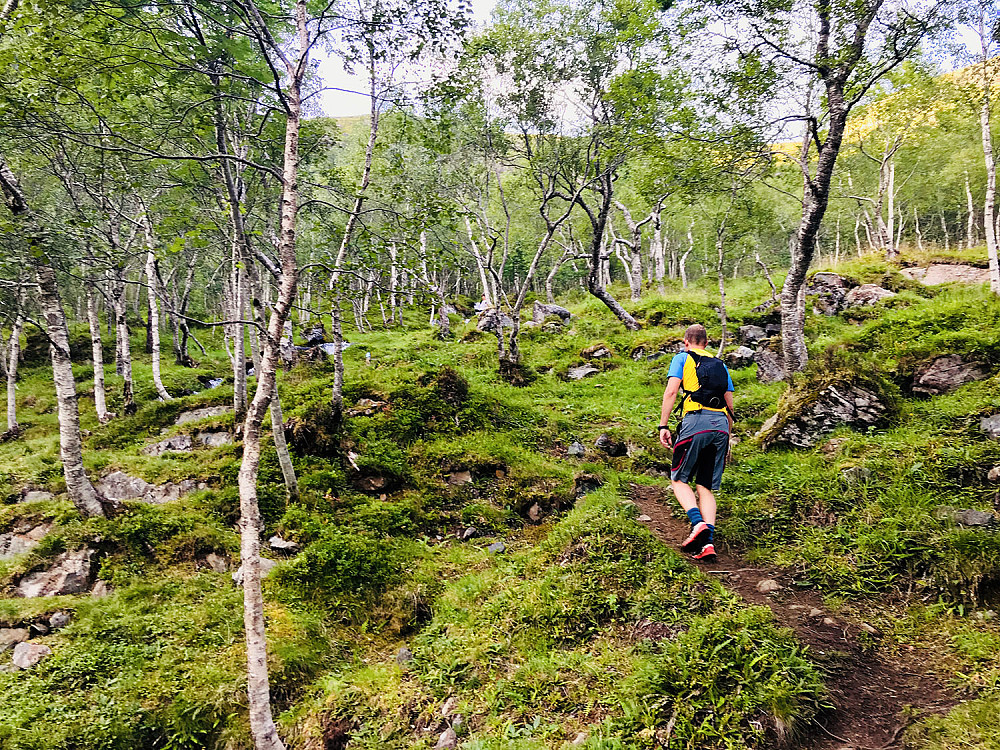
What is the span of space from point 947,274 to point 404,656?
29520 millimetres

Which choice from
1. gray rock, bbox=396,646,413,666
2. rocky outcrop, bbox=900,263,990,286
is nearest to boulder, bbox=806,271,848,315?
Result: rocky outcrop, bbox=900,263,990,286

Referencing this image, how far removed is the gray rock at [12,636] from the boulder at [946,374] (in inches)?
608

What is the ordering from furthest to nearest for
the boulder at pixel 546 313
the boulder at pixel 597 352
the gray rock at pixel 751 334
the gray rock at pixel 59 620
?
the boulder at pixel 546 313
the boulder at pixel 597 352
the gray rock at pixel 751 334
the gray rock at pixel 59 620

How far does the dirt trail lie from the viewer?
347 centimetres

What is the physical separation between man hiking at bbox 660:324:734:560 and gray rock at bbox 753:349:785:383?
33.3ft

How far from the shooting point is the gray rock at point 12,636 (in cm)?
618

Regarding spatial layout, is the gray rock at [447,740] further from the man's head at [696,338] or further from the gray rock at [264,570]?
the man's head at [696,338]

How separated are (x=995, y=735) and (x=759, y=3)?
40.1ft

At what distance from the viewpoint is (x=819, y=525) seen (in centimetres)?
612

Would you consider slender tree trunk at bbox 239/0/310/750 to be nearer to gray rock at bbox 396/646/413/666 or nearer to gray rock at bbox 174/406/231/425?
gray rock at bbox 396/646/413/666

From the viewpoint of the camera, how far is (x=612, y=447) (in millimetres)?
11594

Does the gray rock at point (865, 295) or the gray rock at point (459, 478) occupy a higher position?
the gray rock at point (865, 295)

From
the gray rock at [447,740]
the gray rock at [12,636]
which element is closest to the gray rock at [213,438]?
the gray rock at [12,636]

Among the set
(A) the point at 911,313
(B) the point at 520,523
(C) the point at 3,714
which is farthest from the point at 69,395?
(A) the point at 911,313
